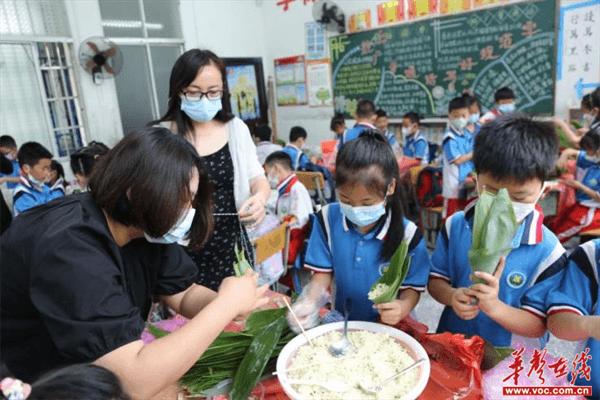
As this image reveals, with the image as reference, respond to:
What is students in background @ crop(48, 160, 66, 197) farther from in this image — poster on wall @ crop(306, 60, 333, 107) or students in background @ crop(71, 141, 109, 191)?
poster on wall @ crop(306, 60, 333, 107)

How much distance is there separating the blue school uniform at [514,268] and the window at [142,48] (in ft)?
21.1

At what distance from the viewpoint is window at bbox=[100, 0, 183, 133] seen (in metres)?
6.86

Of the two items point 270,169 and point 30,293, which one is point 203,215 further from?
point 270,169

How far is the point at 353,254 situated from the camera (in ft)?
5.20

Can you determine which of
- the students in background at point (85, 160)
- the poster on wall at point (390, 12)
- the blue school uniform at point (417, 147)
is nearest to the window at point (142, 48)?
the poster on wall at point (390, 12)

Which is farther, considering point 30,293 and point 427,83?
point 427,83

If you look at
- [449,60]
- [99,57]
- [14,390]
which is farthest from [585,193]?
[99,57]

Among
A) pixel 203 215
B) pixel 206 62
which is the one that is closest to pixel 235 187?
pixel 206 62

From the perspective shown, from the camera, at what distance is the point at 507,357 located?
3.67ft

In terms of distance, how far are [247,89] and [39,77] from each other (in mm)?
3680

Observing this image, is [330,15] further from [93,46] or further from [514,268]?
[514,268]

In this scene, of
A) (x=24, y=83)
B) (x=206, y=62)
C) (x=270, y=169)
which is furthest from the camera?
(x=24, y=83)

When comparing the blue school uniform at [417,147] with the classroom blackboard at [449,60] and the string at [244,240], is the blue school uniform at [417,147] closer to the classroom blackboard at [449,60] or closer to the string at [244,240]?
the classroom blackboard at [449,60]

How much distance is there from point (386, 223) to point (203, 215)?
0.68 metres
